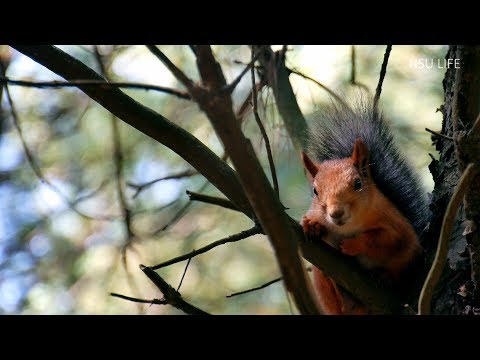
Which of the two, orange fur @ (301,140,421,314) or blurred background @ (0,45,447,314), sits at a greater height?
blurred background @ (0,45,447,314)

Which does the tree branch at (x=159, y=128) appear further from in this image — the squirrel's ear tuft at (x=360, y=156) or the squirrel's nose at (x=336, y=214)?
the squirrel's ear tuft at (x=360, y=156)

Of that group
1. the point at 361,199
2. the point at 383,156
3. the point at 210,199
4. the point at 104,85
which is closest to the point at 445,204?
the point at 361,199

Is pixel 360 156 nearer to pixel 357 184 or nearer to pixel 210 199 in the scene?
pixel 357 184

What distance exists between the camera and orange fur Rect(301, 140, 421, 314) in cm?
197

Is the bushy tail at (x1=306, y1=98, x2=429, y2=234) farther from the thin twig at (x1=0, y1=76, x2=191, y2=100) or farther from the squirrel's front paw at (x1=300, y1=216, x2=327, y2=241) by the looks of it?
the thin twig at (x1=0, y1=76, x2=191, y2=100)

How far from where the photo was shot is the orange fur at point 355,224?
1973 millimetres

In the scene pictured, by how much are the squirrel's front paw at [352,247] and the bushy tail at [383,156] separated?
278 mm

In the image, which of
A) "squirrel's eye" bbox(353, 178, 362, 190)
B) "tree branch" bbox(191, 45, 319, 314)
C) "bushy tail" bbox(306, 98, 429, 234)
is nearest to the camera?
"tree branch" bbox(191, 45, 319, 314)

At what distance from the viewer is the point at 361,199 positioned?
2.04 metres

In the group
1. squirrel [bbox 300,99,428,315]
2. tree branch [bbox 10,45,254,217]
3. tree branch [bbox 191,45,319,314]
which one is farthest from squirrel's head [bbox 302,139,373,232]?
tree branch [bbox 191,45,319,314]

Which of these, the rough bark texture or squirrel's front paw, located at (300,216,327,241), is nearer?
the rough bark texture
